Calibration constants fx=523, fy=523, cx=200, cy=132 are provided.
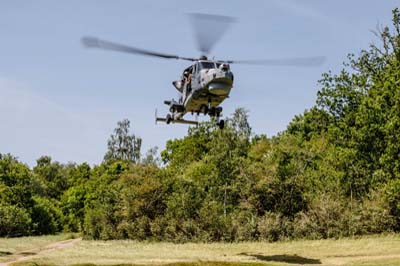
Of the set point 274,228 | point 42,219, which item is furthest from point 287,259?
point 42,219

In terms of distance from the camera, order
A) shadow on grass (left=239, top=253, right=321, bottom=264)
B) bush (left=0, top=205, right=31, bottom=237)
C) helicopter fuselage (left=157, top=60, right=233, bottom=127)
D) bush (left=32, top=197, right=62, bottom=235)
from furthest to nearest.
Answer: bush (left=32, top=197, right=62, bottom=235)
bush (left=0, top=205, right=31, bottom=237)
shadow on grass (left=239, top=253, right=321, bottom=264)
helicopter fuselage (left=157, top=60, right=233, bottom=127)

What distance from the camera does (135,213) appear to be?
43.7 metres

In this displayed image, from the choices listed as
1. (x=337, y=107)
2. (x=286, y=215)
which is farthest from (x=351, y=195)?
(x=337, y=107)

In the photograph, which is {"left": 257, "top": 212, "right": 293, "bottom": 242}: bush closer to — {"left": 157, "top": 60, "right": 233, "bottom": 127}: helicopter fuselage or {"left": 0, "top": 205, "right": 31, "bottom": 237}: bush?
{"left": 157, "top": 60, "right": 233, "bottom": 127}: helicopter fuselage

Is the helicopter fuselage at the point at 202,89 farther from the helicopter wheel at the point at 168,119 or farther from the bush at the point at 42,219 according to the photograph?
the bush at the point at 42,219

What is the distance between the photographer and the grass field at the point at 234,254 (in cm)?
2544

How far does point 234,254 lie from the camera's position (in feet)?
103

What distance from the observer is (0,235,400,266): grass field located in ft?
83.5

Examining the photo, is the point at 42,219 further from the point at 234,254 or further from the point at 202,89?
the point at 202,89

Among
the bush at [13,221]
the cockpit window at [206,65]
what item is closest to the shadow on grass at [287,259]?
the cockpit window at [206,65]

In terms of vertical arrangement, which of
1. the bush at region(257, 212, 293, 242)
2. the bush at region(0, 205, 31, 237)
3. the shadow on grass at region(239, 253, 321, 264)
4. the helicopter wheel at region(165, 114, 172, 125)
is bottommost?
the shadow on grass at region(239, 253, 321, 264)

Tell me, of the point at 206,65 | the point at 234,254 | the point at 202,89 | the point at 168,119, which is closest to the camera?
the point at 202,89

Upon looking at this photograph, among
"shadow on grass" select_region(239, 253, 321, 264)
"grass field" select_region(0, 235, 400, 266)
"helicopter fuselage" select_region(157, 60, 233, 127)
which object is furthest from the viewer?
"shadow on grass" select_region(239, 253, 321, 264)

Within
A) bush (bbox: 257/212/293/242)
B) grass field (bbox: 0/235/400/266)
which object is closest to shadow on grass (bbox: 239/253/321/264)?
Result: grass field (bbox: 0/235/400/266)
